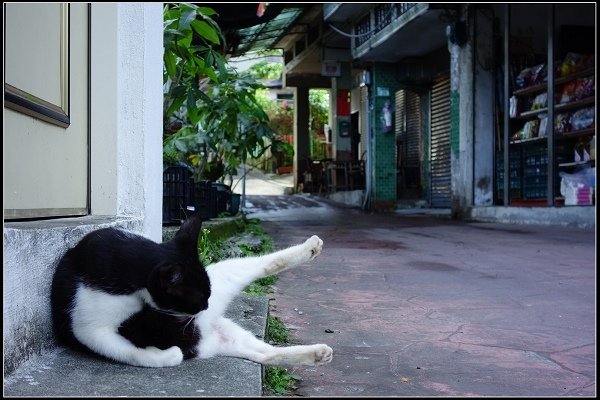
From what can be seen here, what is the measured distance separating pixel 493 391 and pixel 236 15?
743 centimetres

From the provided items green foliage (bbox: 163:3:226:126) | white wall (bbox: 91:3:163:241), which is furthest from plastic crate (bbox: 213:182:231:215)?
white wall (bbox: 91:3:163:241)

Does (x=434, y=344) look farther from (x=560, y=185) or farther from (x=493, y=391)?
(x=560, y=185)

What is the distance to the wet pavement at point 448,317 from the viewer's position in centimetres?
229

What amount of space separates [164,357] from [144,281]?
249 mm

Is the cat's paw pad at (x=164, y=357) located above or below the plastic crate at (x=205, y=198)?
below

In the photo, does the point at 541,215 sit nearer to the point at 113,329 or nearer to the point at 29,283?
the point at 113,329

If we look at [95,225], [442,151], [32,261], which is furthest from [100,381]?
[442,151]

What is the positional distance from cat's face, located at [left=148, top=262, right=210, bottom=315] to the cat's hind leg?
22 cm

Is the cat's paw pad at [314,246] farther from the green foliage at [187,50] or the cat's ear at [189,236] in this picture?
the green foliage at [187,50]

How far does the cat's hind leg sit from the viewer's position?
2.05 m

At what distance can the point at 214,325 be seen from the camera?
221 cm

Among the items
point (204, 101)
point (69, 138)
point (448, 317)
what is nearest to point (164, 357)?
point (69, 138)

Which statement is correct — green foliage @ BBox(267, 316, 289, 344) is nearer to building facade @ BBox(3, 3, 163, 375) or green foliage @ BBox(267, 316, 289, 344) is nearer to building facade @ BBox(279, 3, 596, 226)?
building facade @ BBox(3, 3, 163, 375)

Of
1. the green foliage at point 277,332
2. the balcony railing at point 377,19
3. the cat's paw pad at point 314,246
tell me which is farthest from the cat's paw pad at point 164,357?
the balcony railing at point 377,19
